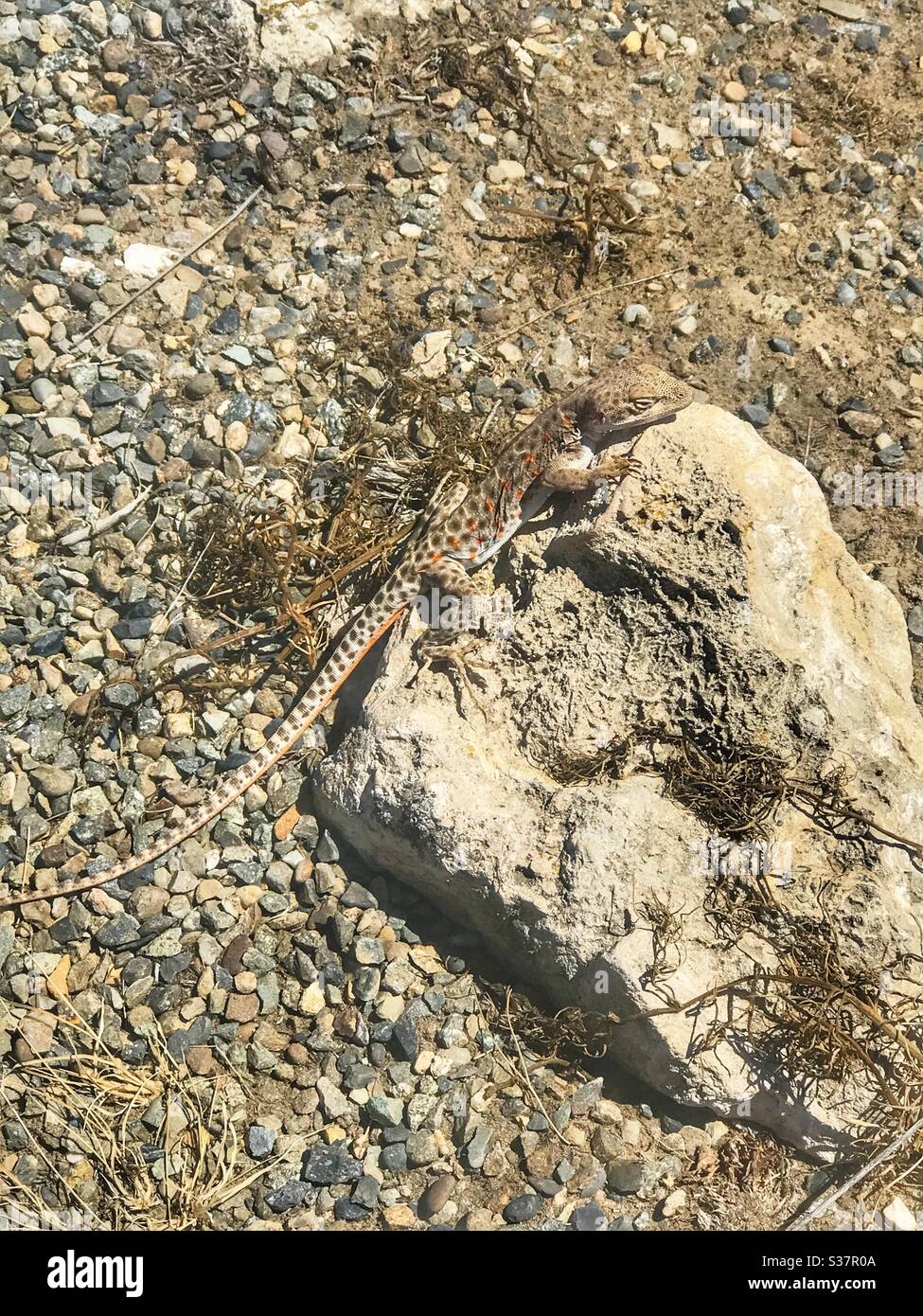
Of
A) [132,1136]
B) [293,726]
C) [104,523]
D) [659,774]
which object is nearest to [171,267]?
[104,523]

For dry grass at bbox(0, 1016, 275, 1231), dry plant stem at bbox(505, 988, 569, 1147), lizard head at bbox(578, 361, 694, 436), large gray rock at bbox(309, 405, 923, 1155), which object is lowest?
dry grass at bbox(0, 1016, 275, 1231)

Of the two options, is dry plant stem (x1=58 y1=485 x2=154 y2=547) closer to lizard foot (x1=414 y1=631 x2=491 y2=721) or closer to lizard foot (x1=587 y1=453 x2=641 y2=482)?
lizard foot (x1=414 y1=631 x2=491 y2=721)

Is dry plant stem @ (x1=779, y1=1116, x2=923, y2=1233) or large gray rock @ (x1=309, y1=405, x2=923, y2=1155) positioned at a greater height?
large gray rock @ (x1=309, y1=405, x2=923, y2=1155)

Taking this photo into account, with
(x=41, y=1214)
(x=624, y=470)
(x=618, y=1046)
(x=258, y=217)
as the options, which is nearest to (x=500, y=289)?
(x=258, y=217)

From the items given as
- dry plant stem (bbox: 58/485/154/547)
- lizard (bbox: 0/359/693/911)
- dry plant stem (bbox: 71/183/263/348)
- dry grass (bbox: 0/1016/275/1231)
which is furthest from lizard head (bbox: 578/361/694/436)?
dry grass (bbox: 0/1016/275/1231)

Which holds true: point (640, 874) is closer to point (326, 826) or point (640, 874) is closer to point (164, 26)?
point (326, 826)

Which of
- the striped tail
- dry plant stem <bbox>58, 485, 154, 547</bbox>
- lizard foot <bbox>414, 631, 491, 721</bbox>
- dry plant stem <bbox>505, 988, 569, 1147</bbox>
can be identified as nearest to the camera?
dry plant stem <bbox>505, 988, 569, 1147</bbox>

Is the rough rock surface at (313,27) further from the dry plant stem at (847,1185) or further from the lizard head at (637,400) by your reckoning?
the dry plant stem at (847,1185)

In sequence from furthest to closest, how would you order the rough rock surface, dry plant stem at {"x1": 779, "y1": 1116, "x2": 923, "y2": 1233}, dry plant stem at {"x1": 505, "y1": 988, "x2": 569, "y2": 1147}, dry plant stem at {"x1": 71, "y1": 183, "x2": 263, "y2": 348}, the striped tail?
the rough rock surface, dry plant stem at {"x1": 71, "y1": 183, "x2": 263, "y2": 348}, the striped tail, dry plant stem at {"x1": 505, "y1": 988, "x2": 569, "y2": 1147}, dry plant stem at {"x1": 779, "y1": 1116, "x2": 923, "y2": 1233}
